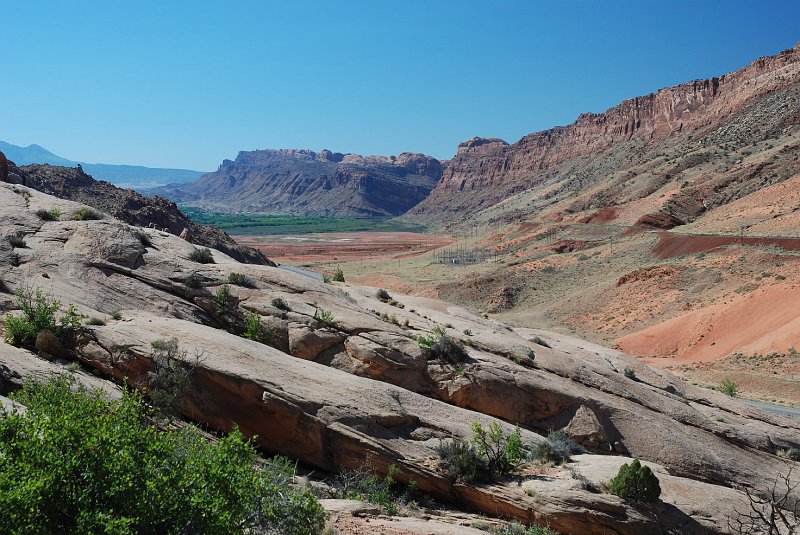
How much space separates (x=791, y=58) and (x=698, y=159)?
3905cm

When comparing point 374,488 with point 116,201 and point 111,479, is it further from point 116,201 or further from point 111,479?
point 116,201

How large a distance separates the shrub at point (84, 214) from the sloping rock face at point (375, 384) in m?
0.52

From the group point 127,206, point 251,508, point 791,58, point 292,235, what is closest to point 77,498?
point 251,508

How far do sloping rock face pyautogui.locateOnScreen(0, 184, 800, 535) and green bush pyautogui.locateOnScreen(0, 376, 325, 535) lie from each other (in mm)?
4412

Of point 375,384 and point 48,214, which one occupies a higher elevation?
point 48,214

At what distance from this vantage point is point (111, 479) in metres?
7.06

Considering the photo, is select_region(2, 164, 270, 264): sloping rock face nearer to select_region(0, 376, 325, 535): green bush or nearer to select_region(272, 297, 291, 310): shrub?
select_region(272, 297, 291, 310): shrub

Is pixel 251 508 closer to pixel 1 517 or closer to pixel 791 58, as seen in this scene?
pixel 1 517

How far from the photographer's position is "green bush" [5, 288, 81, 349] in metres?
12.3

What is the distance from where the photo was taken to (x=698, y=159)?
3617 inches

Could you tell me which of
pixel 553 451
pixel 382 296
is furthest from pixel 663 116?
pixel 553 451

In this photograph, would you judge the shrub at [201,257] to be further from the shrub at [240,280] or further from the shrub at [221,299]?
the shrub at [221,299]

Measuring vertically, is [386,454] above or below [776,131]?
below

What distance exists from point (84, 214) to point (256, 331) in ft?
22.8
